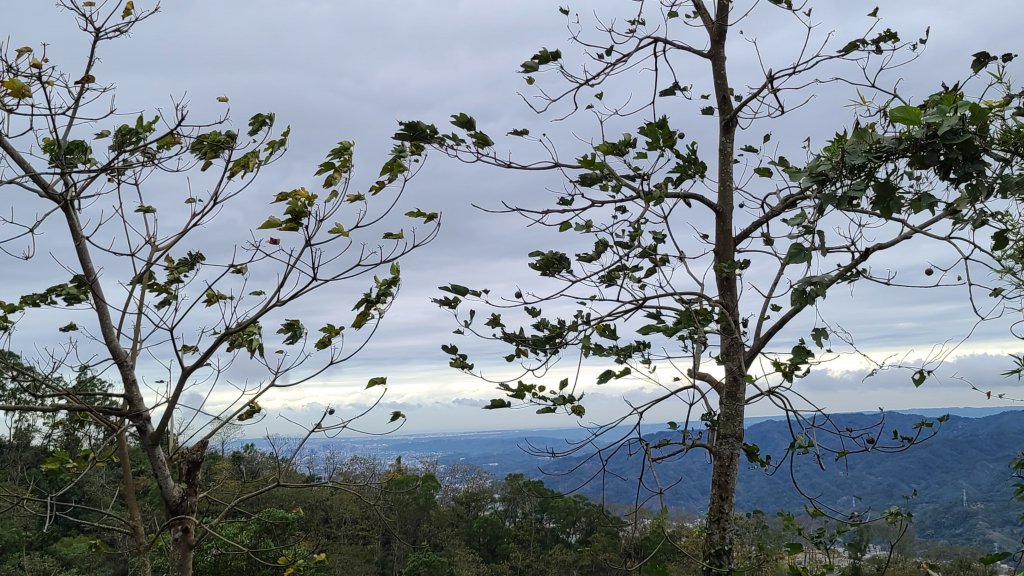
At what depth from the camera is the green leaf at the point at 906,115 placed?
107 centimetres

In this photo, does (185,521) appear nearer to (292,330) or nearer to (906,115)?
(292,330)

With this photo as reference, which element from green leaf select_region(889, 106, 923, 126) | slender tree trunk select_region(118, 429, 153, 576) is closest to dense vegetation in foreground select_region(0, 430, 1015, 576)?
slender tree trunk select_region(118, 429, 153, 576)

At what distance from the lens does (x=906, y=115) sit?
1.08 metres

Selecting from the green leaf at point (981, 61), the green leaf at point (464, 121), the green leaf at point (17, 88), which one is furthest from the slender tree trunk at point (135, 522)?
the green leaf at point (981, 61)

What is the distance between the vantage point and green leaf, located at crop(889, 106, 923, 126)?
1.07 m

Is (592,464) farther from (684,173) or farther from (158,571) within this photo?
(158,571)

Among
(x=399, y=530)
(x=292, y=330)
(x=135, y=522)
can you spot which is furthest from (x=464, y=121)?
(x=399, y=530)

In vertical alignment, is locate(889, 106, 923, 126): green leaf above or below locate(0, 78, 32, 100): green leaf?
below

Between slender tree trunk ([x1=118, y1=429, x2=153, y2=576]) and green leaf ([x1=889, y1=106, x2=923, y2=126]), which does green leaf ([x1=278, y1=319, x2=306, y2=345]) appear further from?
green leaf ([x1=889, y1=106, x2=923, y2=126])

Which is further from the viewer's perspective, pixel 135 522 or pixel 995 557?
pixel 135 522

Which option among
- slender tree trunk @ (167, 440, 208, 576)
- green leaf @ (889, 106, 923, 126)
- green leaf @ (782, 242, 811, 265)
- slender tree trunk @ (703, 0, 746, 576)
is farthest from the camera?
slender tree trunk @ (167, 440, 208, 576)

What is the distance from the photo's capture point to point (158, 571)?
14188 millimetres

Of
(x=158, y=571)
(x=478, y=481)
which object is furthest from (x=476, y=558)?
(x=158, y=571)

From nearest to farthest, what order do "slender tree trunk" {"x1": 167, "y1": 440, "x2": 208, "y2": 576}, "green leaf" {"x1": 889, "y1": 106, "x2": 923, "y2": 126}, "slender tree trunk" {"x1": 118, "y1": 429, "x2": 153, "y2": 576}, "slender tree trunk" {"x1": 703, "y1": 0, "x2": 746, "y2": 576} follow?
1. "green leaf" {"x1": 889, "y1": 106, "x2": 923, "y2": 126}
2. "slender tree trunk" {"x1": 703, "y1": 0, "x2": 746, "y2": 576}
3. "slender tree trunk" {"x1": 167, "y1": 440, "x2": 208, "y2": 576}
4. "slender tree trunk" {"x1": 118, "y1": 429, "x2": 153, "y2": 576}
